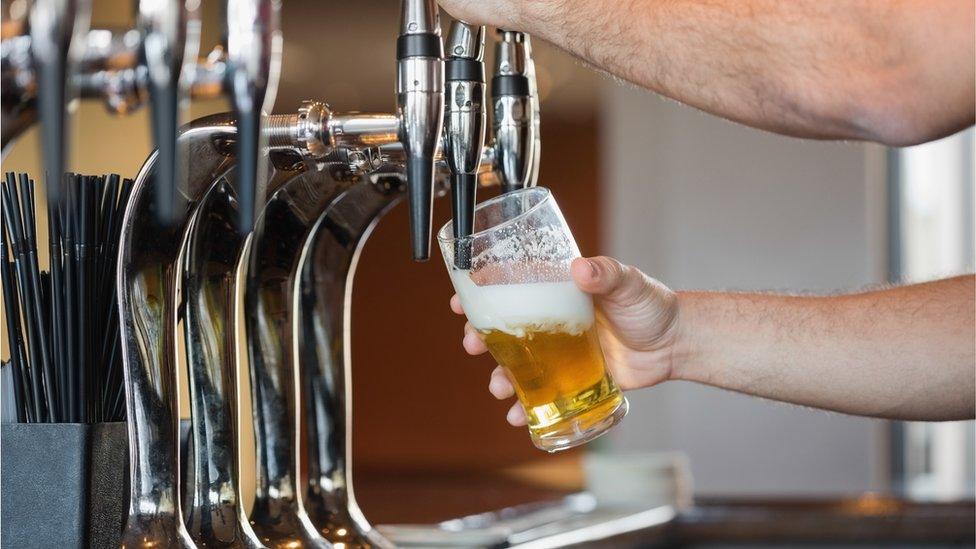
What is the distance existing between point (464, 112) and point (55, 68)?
0.32 meters

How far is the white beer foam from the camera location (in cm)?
92

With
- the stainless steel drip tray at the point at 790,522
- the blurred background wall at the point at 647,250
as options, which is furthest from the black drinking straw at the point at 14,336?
the blurred background wall at the point at 647,250

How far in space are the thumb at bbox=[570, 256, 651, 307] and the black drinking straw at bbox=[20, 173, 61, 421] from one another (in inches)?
15.2

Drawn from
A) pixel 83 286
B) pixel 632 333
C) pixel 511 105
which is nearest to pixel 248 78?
pixel 83 286

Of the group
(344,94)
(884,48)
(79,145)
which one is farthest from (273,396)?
(344,94)

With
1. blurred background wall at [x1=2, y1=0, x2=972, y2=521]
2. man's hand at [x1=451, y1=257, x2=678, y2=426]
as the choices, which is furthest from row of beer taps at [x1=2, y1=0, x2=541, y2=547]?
blurred background wall at [x1=2, y1=0, x2=972, y2=521]

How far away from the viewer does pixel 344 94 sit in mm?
5027

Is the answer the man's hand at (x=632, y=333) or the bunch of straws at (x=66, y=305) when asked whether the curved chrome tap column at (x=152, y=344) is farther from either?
the man's hand at (x=632, y=333)

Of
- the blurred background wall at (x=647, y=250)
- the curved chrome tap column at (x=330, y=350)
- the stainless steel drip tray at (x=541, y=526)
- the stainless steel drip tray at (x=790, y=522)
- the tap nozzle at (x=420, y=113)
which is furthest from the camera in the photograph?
the blurred background wall at (x=647, y=250)

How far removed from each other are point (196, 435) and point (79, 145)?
3.51ft

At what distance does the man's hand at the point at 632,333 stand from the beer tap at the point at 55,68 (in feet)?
1.63

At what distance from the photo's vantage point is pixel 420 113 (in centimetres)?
77

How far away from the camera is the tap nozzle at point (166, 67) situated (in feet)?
1.93

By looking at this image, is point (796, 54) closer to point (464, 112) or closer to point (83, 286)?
point (464, 112)
